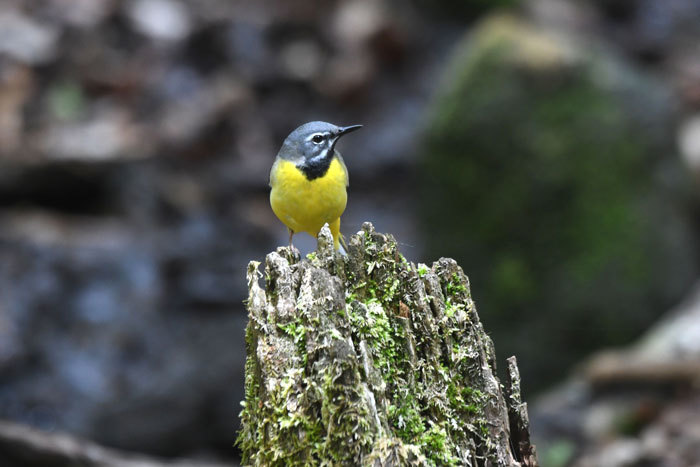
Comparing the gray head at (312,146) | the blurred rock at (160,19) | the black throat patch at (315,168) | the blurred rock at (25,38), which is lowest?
the black throat patch at (315,168)

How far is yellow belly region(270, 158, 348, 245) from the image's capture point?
4336 millimetres

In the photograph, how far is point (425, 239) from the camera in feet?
30.2

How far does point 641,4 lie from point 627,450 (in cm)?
1177

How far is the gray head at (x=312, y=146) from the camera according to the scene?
4.35m

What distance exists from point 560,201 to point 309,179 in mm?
4973

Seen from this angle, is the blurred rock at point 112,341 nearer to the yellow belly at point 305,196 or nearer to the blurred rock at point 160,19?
the blurred rock at point 160,19

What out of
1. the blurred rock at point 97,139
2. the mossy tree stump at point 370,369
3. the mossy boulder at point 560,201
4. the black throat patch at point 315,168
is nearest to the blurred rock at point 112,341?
the blurred rock at point 97,139

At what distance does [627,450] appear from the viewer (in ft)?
18.9

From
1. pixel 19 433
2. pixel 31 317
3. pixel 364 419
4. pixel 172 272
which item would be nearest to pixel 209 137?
pixel 172 272

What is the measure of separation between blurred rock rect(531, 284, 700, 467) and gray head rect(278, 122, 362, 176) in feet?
10.9

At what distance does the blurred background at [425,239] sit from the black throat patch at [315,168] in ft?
10.8

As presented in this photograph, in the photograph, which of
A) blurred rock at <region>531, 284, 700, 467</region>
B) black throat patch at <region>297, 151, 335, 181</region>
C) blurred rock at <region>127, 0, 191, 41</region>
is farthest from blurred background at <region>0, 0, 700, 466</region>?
black throat patch at <region>297, 151, 335, 181</region>

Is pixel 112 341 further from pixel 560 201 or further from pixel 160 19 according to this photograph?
pixel 160 19

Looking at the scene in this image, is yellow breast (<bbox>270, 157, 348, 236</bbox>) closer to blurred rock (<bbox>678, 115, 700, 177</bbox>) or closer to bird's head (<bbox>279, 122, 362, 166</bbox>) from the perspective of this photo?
bird's head (<bbox>279, 122, 362, 166</bbox>)
